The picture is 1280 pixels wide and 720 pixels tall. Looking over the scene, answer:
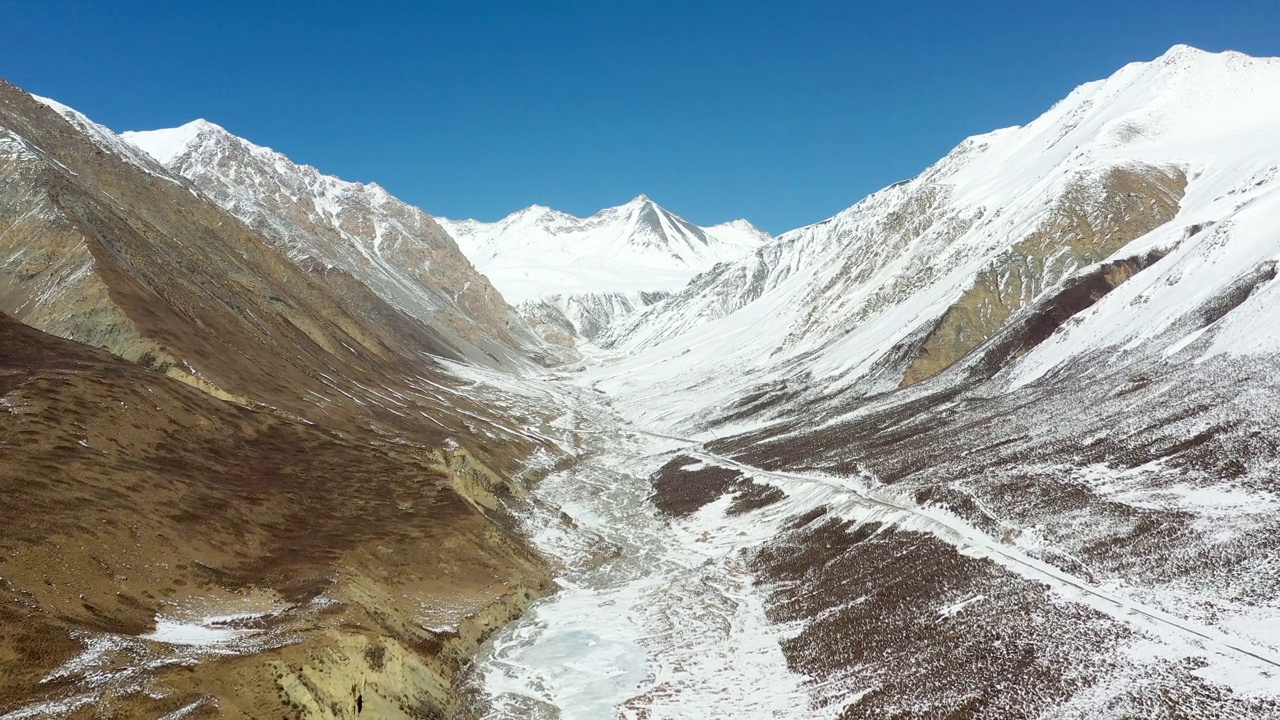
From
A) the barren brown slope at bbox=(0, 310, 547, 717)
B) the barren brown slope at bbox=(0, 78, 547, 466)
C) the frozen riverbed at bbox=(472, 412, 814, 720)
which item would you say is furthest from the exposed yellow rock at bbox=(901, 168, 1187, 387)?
the barren brown slope at bbox=(0, 310, 547, 717)

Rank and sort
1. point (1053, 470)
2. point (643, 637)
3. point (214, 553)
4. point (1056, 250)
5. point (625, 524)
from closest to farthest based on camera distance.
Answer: point (214, 553) → point (643, 637) → point (1053, 470) → point (625, 524) → point (1056, 250)

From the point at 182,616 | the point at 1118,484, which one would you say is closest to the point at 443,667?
the point at 182,616

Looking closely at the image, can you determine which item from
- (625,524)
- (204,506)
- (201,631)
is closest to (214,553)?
(204,506)

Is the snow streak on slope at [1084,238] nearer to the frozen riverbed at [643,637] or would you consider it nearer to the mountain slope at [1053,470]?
the mountain slope at [1053,470]

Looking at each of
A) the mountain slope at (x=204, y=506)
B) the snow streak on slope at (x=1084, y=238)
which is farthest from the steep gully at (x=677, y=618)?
the snow streak on slope at (x=1084, y=238)

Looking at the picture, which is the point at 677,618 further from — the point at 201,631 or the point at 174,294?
the point at 174,294

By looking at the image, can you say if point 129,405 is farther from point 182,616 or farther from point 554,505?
point 554,505
